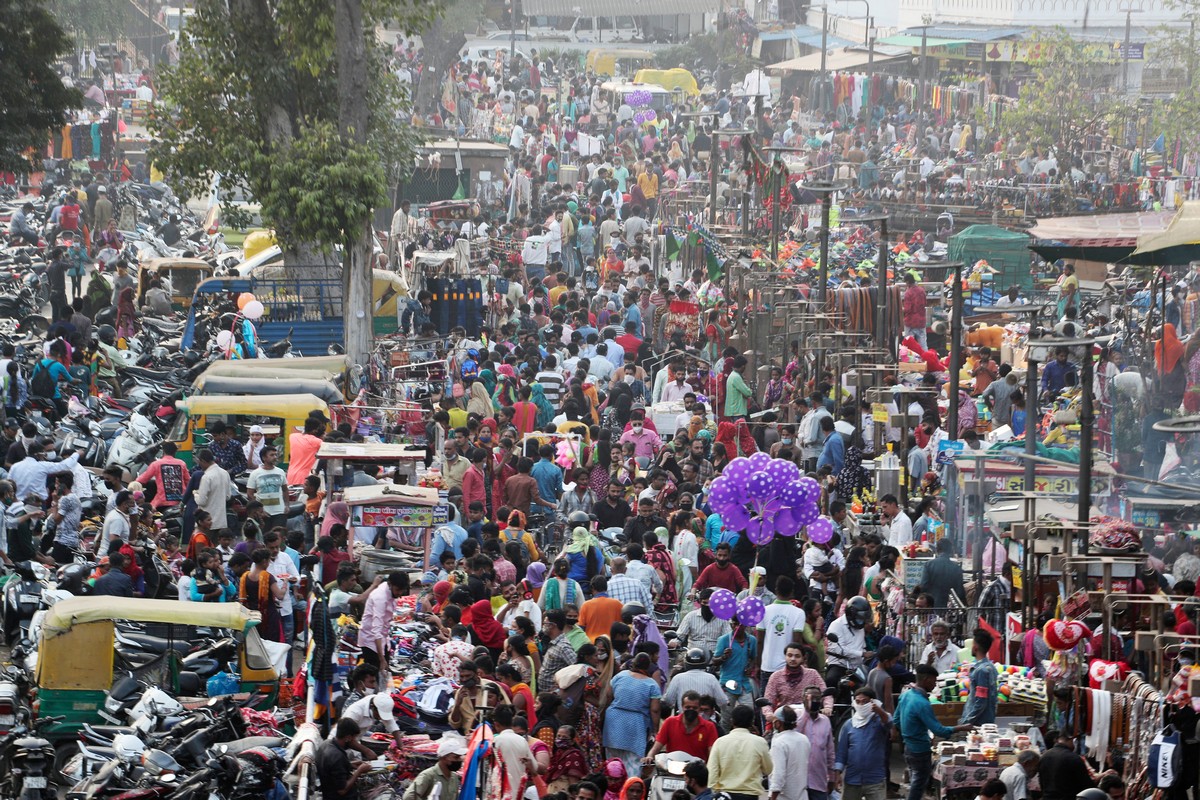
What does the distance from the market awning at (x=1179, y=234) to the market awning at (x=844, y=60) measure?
3369 centimetres

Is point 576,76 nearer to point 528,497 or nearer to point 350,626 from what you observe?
point 528,497

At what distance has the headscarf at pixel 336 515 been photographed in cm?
1516

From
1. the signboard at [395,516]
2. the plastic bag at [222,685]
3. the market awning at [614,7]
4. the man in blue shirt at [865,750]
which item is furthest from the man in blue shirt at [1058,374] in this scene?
the market awning at [614,7]

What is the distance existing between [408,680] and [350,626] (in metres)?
0.59

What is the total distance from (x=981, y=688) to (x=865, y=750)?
910 millimetres

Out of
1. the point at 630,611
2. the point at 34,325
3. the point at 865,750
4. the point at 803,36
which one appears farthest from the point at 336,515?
the point at 803,36

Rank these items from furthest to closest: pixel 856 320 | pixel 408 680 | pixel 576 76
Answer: pixel 576 76 < pixel 856 320 < pixel 408 680

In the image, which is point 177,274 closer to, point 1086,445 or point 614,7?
point 1086,445

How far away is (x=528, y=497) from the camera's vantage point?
16328 millimetres

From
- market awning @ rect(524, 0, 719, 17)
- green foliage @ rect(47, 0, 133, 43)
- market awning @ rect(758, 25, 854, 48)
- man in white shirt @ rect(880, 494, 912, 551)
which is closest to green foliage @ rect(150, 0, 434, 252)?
man in white shirt @ rect(880, 494, 912, 551)

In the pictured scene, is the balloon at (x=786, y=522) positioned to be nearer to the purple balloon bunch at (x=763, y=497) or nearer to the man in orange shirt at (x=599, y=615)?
the purple balloon bunch at (x=763, y=497)

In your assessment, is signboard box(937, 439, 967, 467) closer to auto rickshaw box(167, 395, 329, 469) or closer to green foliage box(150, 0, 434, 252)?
auto rickshaw box(167, 395, 329, 469)

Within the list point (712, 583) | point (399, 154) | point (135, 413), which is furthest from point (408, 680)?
point (399, 154)

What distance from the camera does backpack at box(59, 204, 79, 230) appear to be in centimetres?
3216
